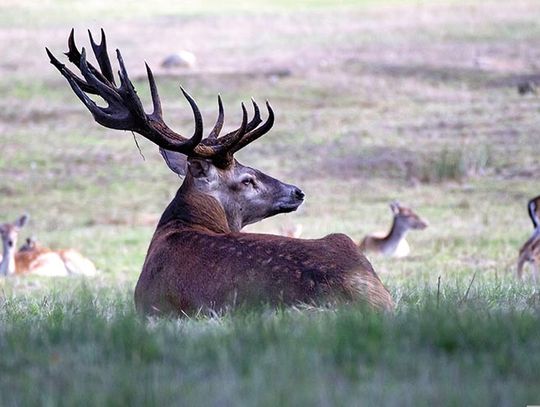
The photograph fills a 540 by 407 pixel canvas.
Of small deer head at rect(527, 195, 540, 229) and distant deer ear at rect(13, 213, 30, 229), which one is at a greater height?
small deer head at rect(527, 195, 540, 229)

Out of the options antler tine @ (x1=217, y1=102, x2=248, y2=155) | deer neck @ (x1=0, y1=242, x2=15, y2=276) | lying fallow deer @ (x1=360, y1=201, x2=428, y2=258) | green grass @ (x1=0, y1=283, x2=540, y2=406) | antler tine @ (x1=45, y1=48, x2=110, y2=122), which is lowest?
deer neck @ (x1=0, y1=242, x2=15, y2=276)

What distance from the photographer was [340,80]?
3500cm

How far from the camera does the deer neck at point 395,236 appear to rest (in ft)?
61.9

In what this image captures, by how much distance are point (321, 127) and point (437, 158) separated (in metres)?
4.53

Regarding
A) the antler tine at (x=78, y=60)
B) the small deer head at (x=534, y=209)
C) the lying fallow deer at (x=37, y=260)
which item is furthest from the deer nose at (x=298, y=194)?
the small deer head at (x=534, y=209)

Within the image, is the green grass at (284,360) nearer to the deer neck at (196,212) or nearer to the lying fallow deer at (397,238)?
the deer neck at (196,212)

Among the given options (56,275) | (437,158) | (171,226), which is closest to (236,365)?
(171,226)

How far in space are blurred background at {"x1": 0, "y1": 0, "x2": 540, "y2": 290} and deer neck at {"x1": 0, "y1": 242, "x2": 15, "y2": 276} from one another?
1.08 meters

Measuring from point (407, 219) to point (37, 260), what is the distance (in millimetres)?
5717

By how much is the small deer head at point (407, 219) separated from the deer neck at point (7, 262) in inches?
229

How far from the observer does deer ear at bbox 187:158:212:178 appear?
870 cm

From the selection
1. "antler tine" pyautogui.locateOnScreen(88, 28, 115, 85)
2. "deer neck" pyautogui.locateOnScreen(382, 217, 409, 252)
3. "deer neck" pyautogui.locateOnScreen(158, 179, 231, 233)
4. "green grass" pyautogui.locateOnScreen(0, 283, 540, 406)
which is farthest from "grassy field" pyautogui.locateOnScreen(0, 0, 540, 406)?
"antler tine" pyautogui.locateOnScreen(88, 28, 115, 85)

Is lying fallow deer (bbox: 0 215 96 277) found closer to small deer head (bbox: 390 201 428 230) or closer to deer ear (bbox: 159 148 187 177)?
small deer head (bbox: 390 201 428 230)

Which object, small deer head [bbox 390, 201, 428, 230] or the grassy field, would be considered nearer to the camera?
the grassy field
